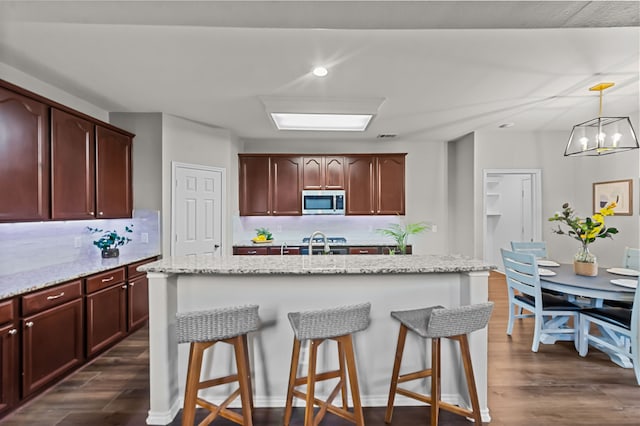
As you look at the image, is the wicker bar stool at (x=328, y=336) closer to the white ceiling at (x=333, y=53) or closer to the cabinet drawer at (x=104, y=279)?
the white ceiling at (x=333, y=53)

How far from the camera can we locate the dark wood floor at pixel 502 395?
208 cm

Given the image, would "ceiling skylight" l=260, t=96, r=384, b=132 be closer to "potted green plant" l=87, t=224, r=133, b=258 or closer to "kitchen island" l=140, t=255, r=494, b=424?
"kitchen island" l=140, t=255, r=494, b=424

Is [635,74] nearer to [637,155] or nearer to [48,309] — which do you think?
[637,155]

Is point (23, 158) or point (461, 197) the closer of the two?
point (23, 158)

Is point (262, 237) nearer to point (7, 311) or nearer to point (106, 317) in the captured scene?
point (106, 317)

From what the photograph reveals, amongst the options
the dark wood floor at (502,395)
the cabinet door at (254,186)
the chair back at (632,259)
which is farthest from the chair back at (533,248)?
the cabinet door at (254,186)

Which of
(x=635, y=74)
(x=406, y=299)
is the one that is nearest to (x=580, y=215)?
(x=635, y=74)

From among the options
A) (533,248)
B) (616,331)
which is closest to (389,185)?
(533,248)

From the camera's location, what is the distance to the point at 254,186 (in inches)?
206

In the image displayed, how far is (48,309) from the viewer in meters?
2.34

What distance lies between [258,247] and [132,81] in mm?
2753

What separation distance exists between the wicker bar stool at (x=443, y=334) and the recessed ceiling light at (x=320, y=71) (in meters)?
2.10

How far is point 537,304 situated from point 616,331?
0.57 metres

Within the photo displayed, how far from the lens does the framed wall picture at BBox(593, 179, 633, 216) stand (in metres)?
4.27
